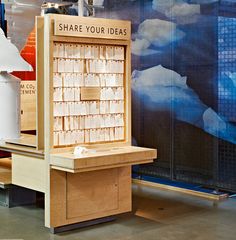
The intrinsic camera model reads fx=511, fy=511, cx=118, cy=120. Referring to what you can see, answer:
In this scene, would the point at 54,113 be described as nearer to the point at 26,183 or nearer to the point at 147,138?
the point at 26,183

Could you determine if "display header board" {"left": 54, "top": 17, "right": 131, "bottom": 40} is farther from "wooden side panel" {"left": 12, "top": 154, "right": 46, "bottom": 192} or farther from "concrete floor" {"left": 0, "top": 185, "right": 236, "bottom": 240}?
"concrete floor" {"left": 0, "top": 185, "right": 236, "bottom": 240}

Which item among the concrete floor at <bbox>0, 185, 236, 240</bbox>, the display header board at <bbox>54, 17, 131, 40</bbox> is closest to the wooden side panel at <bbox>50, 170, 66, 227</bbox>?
the concrete floor at <bbox>0, 185, 236, 240</bbox>

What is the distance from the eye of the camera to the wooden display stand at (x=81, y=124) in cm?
501

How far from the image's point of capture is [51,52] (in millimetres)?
4977

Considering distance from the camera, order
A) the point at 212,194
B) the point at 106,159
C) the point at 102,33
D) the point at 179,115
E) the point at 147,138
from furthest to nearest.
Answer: the point at 147,138 → the point at 179,115 → the point at 212,194 → the point at 102,33 → the point at 106,159

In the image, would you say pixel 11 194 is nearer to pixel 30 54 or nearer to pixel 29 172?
pixel 29 172

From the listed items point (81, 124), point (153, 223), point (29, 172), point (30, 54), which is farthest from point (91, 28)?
point (30, 54)

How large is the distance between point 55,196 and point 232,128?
2858mm

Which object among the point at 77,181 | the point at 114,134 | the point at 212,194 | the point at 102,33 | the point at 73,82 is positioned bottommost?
the point at 212,194

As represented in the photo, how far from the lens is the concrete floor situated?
5023mm

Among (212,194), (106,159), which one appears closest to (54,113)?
(106,159)

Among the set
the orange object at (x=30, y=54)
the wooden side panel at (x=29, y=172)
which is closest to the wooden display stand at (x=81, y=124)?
the wooden side panel at (x=29, y=172)

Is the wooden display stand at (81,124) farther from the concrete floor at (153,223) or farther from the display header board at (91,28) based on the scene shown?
the concrete floor at (153,223)

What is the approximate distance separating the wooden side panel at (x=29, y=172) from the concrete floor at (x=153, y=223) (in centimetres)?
40
